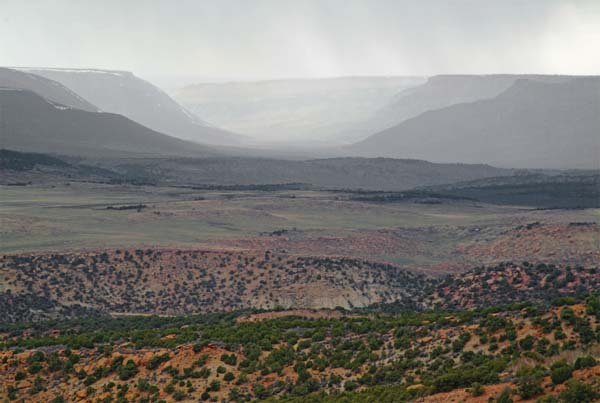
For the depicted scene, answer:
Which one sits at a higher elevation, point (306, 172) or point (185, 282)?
point (306, 172)

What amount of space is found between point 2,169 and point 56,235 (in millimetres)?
63485

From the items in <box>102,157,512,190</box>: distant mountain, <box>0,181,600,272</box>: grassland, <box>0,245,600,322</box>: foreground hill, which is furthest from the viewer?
<box>102,157,512,190</box>: distant mountain

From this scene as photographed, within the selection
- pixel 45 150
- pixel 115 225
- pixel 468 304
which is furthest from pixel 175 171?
pixel 468 304

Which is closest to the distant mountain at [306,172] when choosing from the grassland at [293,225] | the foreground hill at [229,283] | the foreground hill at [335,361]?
the grassland at [293,225]

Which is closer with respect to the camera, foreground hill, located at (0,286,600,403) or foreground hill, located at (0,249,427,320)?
foreground hill, located at (0,286,600,403)

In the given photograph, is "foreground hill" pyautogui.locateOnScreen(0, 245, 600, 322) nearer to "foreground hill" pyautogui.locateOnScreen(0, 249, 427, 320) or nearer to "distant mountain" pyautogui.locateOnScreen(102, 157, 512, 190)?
"foreground hill" pyautogui.locateOnScreen(0, 249, 427, 320)

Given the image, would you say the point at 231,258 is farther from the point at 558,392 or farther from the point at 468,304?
the point at 558,392

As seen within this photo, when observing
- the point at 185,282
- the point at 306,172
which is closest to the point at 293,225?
the point at 185,282

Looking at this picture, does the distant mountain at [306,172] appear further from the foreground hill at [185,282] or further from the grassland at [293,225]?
the foreground hill at [185,282]

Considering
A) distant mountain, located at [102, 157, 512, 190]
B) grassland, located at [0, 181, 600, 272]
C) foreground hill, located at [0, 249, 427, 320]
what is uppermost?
distant mountain, located at [102, 157, 512, 190]

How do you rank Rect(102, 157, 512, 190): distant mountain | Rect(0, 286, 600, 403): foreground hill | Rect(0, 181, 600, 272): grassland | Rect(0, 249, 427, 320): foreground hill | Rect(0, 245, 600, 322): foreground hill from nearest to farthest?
Rect(0, 286, 600, 403): foreground hill < Rect(0, 245, 600, 322): foreground hill < Rect(0, 249, 427, 320): foreground hill < Rect(0, 181, 600, 272): grassland < Rect(102, 157, 512, 190): distant mountain

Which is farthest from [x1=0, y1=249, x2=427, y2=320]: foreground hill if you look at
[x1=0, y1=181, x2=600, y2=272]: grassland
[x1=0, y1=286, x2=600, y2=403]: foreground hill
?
[x1=0, y1=286, x2=600, y2=403]: foreground hill

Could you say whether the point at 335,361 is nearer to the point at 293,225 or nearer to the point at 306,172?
the point at 293,225

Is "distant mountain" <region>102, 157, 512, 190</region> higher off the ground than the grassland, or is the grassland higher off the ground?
"distant mountain" <region>102, 157, 512, 190</region>
